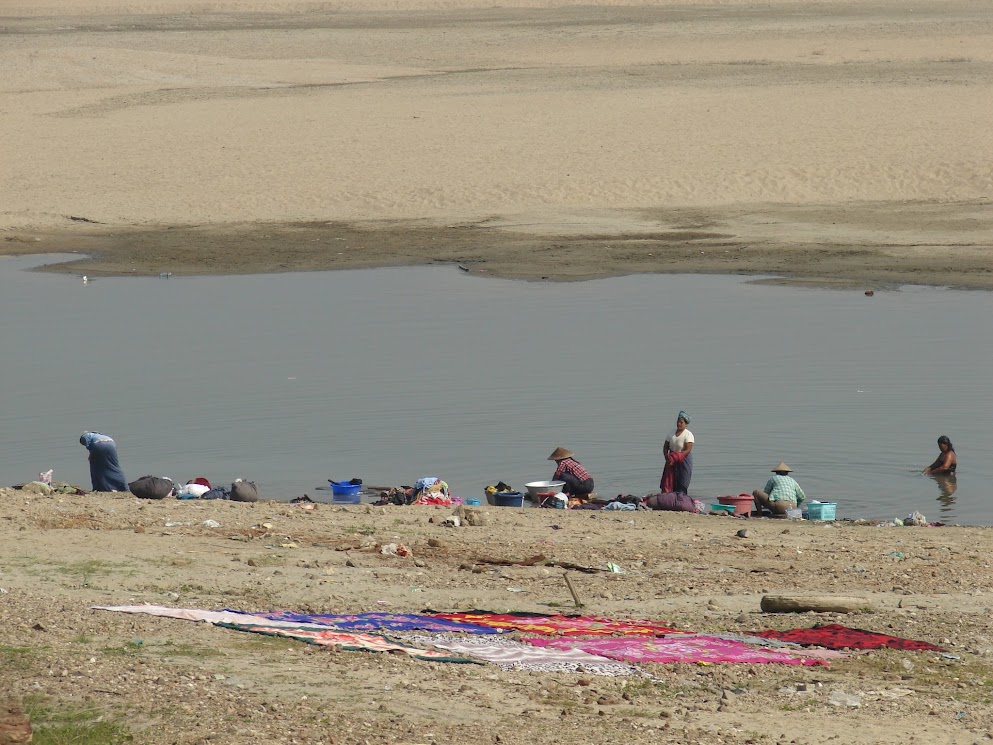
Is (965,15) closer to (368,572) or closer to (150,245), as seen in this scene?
(150,245)

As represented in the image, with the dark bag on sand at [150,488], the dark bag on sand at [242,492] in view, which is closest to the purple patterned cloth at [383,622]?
the dark bag on sand at [242,492]

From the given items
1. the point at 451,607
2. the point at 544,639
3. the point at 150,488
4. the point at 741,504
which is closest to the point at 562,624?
the point at 544,639

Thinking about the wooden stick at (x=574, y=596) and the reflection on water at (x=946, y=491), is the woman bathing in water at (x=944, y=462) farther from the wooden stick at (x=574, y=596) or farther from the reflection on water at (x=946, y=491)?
the wooden stick at (x=574, y=596)

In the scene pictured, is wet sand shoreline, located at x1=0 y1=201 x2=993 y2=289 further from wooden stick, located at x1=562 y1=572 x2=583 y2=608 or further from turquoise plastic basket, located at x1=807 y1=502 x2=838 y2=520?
wooden stick, located at x1=562 y1=572 x2=583 y2=608

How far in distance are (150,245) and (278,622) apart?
22078 millimetres

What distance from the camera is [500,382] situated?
19.0m

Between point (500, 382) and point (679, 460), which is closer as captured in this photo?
point (679, 460)

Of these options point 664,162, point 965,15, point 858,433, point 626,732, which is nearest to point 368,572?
point 626,732

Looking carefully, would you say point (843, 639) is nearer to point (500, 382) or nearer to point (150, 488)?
point (150, 488)

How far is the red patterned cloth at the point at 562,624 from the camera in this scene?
9094mm

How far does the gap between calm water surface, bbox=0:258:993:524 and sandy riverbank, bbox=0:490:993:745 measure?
2376 mm

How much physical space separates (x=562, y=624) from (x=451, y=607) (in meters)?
0.88

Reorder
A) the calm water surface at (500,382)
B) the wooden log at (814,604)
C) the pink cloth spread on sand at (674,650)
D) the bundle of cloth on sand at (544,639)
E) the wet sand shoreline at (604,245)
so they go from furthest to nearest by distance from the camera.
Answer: the wet sand shoreline at (604,245), the calm water surface at (500,382), the wooden log at (814,604), the pink cloth spread on sand at (674,650), the bundle of cloth on sand at (544,639)

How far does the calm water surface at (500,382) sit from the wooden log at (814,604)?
4534mm
